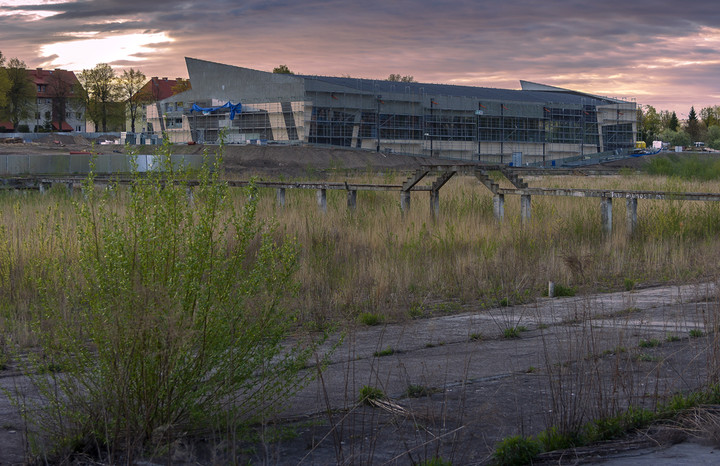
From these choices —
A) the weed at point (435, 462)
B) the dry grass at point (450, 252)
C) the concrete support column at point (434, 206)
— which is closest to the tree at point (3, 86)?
the dry grass at point (450, 252)

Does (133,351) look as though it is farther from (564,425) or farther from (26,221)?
(26,221)

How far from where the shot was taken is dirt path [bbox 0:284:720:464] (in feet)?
16.7

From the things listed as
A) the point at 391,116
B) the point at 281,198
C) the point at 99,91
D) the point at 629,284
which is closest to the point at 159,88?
the point at 99,91

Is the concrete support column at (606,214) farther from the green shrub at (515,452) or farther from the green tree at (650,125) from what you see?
the green tree at (650,125)

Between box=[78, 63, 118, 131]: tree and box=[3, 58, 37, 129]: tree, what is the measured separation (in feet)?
23.9

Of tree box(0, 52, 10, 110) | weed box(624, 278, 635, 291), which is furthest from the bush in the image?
tree box(0, 52, 10, 110)

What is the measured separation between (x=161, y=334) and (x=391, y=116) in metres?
74.5

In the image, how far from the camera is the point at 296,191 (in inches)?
992

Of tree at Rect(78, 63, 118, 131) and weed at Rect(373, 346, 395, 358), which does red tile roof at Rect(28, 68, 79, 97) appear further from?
weed at Rect(373, 346, 395, 358)

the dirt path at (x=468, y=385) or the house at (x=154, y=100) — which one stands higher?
the house at (x=154, y=100)

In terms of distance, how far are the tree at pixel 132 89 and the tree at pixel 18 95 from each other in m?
12.0

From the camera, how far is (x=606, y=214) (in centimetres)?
1731

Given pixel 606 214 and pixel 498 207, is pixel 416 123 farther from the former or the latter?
pixel 606 214

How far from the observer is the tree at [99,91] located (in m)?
108
